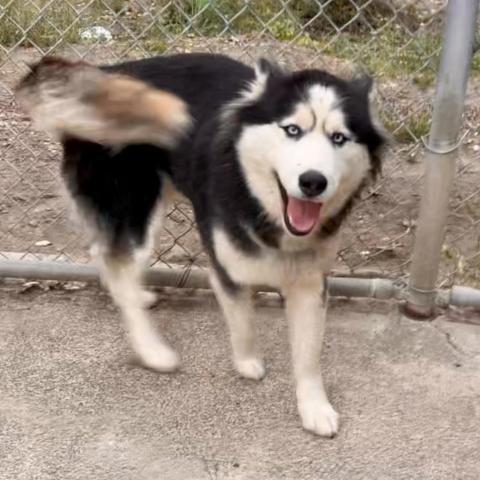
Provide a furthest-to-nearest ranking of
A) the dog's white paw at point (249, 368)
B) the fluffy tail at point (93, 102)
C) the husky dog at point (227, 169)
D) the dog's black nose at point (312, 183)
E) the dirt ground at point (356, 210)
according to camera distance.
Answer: the dirt ground at point (356, 210), the dog's white paw at point (249, 368), the fluffy tail at point (93, 102), the husky dog at point (227, 169), the dog's black nose at point (312, 183)

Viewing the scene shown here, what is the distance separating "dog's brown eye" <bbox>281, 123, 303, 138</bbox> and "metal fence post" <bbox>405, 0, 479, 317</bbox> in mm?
564

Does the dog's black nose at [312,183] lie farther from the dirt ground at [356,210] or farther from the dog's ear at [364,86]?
the dirt ground at [356,210]

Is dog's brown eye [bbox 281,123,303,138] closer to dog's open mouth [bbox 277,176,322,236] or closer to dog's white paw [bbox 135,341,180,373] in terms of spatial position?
dog's open mouth [bbox 277,176,322,236]

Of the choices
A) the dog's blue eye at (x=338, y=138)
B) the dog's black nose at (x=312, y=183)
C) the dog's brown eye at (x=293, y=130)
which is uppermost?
the dog's brown eye at (x=293, y=130)

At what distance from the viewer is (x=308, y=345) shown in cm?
226

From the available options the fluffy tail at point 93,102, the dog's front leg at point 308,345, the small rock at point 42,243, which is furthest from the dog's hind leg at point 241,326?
the small rock at point 42,243

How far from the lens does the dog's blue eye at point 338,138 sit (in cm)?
197

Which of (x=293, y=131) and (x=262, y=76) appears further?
(x=262, y=76)

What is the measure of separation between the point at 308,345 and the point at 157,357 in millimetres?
436

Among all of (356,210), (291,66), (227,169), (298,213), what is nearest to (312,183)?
(298,213)

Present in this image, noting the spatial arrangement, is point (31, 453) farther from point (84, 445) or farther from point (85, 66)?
point (85, 66)

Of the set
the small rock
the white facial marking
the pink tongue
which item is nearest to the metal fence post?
the white facial marking

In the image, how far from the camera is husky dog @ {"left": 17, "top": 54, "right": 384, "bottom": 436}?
6.54 feet

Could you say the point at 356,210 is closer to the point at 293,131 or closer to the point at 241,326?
the point at 241,326
